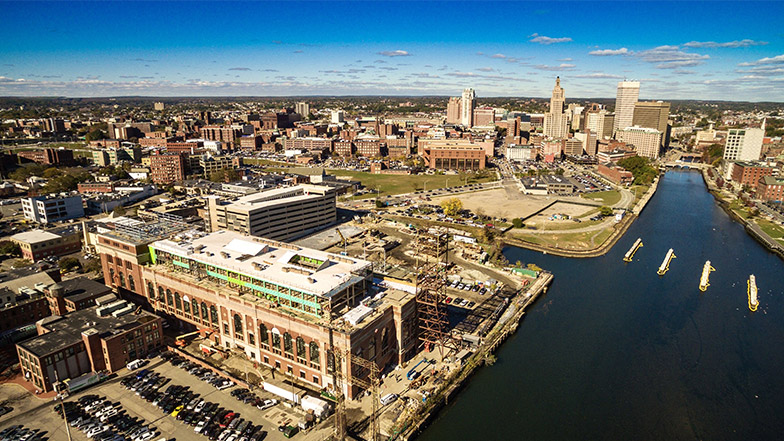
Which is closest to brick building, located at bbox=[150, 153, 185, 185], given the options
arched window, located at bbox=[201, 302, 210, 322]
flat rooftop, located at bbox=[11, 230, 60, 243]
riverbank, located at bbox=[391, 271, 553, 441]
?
flat rooftop, located at bbox=[11, 230, 60, 243]

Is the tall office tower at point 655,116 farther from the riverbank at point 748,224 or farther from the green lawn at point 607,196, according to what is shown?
the green lawn at point 607,196

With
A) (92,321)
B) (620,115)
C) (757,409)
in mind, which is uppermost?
(620,115)

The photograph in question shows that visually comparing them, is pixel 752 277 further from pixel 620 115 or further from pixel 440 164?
pixel 620 115

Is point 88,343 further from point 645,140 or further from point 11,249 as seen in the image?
point 645,140

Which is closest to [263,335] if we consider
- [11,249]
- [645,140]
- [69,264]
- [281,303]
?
[281,303]

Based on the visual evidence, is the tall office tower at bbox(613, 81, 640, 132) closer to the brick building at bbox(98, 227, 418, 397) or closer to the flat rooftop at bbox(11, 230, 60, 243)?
the brick building at bbox(98, 227, 418, 397)

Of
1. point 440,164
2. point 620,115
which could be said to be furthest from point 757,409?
point 620,115
